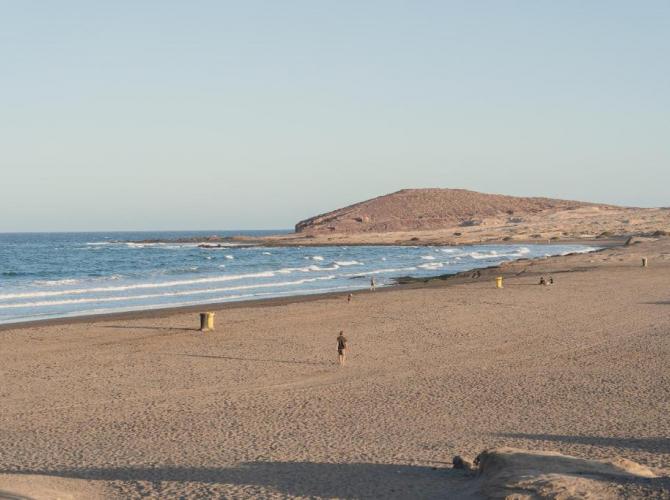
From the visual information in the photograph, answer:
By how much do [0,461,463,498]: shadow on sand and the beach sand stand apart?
4 centimetres

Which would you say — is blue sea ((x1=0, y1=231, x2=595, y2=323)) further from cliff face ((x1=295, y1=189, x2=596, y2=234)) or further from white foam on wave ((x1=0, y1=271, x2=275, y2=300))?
cliff face ((x1=295, y1=189, x2=596, y2=234))

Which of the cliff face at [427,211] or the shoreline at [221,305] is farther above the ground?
the cliff face at [427,211]

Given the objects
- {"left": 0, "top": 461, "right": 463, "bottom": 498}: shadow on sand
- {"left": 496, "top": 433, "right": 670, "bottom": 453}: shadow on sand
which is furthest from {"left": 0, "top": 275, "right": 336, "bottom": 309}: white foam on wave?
{"left": 496, "top": 433, "right": 670, "bottom": 453}: shadow on sand

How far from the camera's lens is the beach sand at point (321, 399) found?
10.9 metres

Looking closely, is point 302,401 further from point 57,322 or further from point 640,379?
point 57,322

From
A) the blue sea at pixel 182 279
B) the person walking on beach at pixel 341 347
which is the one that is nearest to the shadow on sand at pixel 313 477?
the person walking on beach at pixel 341 347

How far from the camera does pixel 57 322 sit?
94.6 feet

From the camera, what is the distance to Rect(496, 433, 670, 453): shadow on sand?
11.8 m

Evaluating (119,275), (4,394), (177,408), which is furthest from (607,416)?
(119,275)

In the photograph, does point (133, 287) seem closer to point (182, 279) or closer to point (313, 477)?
point (182, 279)

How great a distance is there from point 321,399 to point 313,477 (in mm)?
5048

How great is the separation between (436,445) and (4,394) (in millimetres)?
9041

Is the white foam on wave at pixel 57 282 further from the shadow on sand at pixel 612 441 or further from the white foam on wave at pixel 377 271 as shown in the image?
the shadow on sand at pixel 612 441

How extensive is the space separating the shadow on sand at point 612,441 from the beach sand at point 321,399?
0.05 m
